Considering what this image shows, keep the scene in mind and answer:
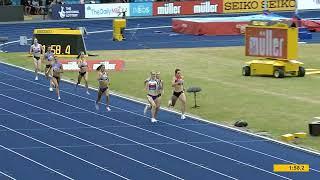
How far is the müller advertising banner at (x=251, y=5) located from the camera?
6694 centimetres

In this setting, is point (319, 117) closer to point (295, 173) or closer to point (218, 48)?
point (295, 173)

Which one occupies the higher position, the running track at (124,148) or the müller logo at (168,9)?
the müller logo at (168,9)

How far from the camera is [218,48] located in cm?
4441

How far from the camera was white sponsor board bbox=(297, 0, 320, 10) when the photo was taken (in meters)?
71.0

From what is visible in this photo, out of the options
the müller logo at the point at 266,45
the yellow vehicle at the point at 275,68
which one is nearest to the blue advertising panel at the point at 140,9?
the müller logo at the point at 266,45

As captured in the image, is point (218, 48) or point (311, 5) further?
point (311, 5)

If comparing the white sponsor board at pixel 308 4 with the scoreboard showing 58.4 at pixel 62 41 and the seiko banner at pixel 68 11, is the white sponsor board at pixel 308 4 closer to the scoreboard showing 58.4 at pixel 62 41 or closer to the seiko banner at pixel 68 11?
the seiko banner at pixel 68 11

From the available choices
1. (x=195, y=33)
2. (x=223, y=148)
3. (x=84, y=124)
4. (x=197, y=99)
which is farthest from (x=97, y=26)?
(x=223, y=148)

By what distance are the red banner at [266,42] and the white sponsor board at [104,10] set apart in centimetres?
2956

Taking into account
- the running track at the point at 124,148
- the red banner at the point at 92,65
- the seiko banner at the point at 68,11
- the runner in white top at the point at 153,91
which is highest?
the seiko banner at the point at 68,11

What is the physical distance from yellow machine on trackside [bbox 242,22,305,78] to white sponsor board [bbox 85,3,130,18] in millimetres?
30278

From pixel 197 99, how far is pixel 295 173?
33.2 feet

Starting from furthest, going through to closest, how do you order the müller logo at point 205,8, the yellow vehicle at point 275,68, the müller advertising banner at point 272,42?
the müller logo at point 205,8
the müller advertising banner at point 272,42
the yellow vehicle at point 275,68

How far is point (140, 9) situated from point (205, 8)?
17.8 ft
